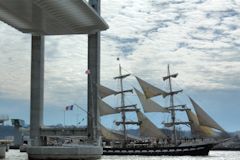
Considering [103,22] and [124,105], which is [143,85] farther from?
[103,22]

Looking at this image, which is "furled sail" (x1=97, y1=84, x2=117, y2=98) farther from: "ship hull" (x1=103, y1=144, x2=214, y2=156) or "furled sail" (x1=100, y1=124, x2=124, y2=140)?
"ship hull" (x1=103, y1=144, x2=214, y2=156)

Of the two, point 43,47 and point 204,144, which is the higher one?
point 43,47

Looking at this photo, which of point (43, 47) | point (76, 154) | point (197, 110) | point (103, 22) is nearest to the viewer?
point (76, 154)

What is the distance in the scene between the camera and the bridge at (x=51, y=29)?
3337 inches

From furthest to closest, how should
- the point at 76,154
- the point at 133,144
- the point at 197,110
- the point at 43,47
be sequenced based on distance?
the point at 133,144 → the point at 197,110 → the point at 43,47 → the point at 76,154

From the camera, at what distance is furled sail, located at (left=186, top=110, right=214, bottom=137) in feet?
347

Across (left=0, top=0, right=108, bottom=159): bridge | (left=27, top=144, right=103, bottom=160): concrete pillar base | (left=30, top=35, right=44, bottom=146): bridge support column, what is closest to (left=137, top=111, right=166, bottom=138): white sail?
(left=0, top=0, right=108, bottom=159): bridge

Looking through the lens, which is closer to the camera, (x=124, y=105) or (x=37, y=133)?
(x=37, y=133)

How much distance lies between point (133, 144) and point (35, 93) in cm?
2729

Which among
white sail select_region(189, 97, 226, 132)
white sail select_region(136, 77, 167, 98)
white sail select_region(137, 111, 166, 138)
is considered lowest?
white sail select_region(137, 111, 166, 138)

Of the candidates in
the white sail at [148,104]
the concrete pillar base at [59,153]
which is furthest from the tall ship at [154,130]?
the concrete pillar base at [59,153]

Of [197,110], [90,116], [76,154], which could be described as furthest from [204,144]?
[76,154]

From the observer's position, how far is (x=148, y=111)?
11581 cm

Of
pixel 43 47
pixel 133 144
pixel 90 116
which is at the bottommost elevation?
pixel 133 144
